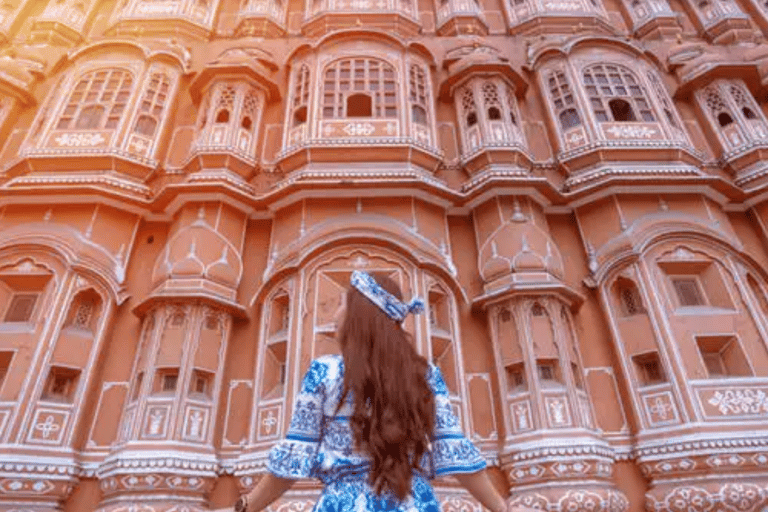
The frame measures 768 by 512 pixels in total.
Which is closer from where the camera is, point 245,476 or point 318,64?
point 245,476

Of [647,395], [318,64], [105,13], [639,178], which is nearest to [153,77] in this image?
[318,64]

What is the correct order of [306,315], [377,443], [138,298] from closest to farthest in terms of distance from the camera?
[377,443] → [306,315] → [138,298]

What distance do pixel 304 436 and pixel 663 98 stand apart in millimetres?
13500

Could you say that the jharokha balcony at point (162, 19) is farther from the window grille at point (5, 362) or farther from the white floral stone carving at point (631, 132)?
the white floral stone carving at point (631, 132)

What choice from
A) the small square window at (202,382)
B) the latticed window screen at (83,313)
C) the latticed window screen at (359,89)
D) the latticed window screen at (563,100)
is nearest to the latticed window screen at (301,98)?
the latticed window screen at (359,89)

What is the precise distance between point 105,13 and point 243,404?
1403cm

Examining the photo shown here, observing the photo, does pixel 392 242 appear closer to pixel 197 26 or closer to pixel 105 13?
pixel 197 26

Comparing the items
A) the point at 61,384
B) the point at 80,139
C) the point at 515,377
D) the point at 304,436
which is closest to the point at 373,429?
the point at 304,436

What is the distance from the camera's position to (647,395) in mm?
8766

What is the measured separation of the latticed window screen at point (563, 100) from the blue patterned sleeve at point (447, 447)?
11.1 metres

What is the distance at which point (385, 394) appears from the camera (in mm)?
2430

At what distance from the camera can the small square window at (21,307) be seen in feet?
31.6

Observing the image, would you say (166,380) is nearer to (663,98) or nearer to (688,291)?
(688,291)

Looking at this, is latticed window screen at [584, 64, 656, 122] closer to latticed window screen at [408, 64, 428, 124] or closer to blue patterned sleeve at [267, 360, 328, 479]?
latticed window screen at [408, 64, 428, 124]
